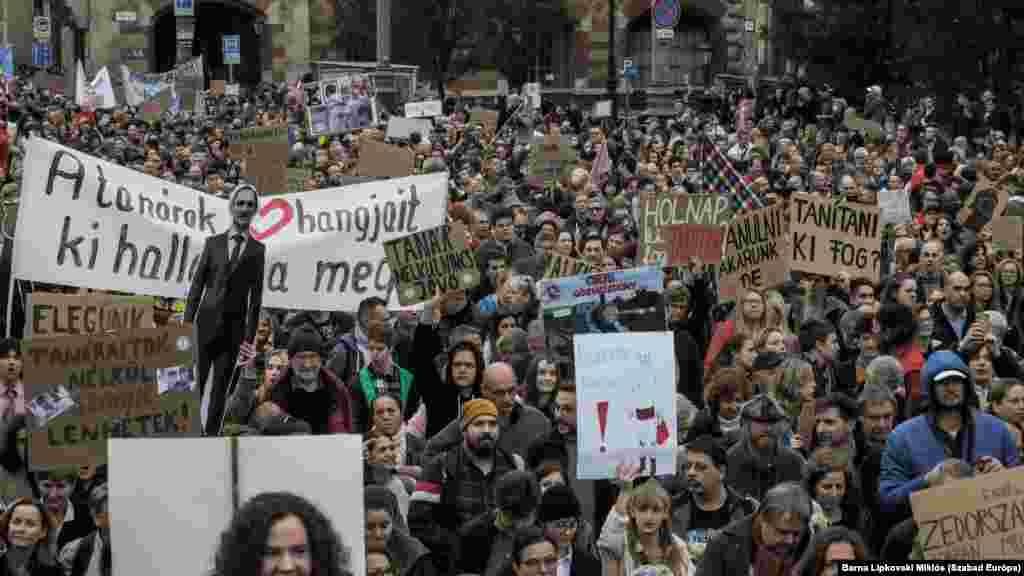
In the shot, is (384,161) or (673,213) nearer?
(673,213)

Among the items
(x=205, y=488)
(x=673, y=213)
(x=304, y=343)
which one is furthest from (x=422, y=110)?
(x=205, y=488)

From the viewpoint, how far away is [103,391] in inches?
310

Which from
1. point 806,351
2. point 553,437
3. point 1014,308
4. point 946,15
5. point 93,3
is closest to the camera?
point 553,437

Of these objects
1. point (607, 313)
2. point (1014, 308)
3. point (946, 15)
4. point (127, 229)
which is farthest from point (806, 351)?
point (946, 15)

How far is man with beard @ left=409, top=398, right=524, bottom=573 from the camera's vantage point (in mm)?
7547

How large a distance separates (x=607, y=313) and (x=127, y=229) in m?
2.23

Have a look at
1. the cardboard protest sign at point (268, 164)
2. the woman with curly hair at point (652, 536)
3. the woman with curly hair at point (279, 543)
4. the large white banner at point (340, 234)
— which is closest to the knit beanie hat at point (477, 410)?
the woman with curly hair at point (652, 536)

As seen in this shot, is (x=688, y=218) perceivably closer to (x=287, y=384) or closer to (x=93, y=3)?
(x=287, y=384)

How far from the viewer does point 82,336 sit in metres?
7.88

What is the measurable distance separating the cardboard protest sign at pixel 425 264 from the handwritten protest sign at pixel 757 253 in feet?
5.40

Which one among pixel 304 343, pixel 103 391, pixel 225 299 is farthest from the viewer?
pixel 225 299

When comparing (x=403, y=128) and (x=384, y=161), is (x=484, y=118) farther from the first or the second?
(x=384, y=161)

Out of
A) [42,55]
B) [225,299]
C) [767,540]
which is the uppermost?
[42,55]

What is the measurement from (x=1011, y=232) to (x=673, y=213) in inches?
78.9
